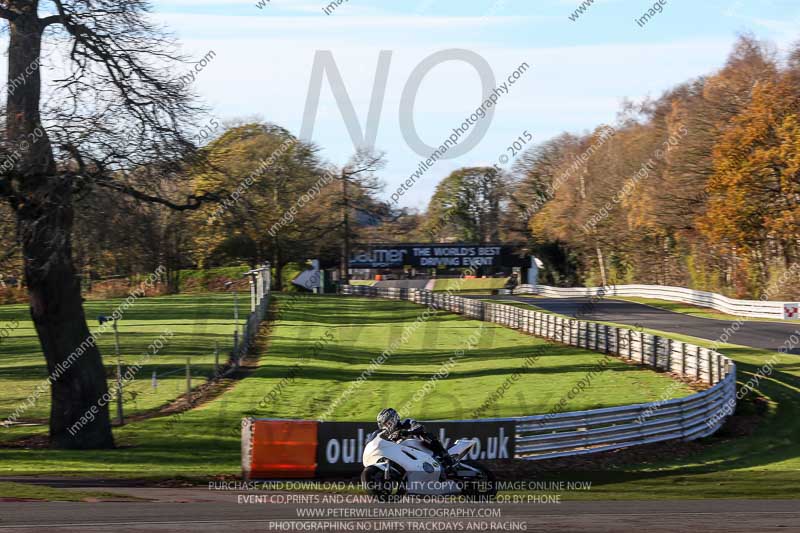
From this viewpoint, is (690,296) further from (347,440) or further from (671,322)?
(347,440)

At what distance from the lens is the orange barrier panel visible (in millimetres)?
14844

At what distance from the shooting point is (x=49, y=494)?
42.6 feet

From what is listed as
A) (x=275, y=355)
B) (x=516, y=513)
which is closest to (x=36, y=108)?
(x=516, y=513)

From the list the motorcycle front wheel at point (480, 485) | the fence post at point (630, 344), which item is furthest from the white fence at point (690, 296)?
the motorcycle front wheel at point (480, 485)

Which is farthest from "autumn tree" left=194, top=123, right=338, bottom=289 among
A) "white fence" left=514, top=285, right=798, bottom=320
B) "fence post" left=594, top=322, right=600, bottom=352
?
"white fence" left=514, top=285, right=798, bottom=320

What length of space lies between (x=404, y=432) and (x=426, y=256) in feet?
234

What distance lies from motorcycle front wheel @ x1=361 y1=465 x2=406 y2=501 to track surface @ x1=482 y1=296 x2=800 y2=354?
2623 centimetres

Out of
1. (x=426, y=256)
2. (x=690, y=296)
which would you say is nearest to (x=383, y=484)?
(x=690, y=296)

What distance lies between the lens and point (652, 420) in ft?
62.0

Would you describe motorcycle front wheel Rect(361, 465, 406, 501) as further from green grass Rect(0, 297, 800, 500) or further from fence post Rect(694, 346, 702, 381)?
fence post Rect(694, 346, 702, 381)

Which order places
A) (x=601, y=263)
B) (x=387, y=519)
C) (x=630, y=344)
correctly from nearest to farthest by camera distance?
(x=387, y=519) < (x=630, y=344) < (x=601, y=263)

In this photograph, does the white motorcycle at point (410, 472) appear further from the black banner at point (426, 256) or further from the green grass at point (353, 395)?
the black banner at point (426, 256)

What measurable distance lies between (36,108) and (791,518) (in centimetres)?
1417

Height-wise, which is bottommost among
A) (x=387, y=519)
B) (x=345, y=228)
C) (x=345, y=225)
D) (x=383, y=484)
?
(x=387, y=519)
